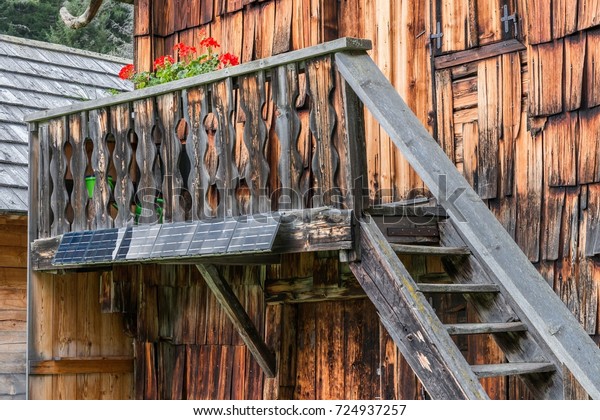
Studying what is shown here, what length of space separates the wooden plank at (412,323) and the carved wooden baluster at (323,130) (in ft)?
1.16

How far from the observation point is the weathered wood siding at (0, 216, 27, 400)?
10.0 m

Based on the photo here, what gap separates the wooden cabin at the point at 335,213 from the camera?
20.7ft

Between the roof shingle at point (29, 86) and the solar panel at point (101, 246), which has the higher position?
the roof shingle at point (29, 86)

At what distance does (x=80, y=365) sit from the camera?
9.23 m

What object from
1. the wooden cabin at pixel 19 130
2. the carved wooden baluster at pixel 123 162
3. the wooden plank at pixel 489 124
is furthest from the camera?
the wooden cabin at pixel 19 130

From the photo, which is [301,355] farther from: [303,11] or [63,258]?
[303,11]

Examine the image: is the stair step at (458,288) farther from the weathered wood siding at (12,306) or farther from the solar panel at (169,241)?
the weathered wood siding at (12,306)

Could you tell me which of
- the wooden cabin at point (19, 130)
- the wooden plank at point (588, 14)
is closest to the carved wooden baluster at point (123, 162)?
the wooden cabin at point (19, 130)

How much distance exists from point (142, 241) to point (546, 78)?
9.36 feet

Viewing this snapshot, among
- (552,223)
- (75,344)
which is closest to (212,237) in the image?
(552,223)

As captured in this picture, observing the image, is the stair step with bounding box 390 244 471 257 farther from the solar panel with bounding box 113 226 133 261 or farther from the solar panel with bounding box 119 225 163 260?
the solar panel with bounding box 113 226 133 261

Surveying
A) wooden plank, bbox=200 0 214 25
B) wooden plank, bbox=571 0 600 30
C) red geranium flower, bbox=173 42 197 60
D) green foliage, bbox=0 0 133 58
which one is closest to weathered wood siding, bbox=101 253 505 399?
red geranium flower, bbox=173 42 197 60

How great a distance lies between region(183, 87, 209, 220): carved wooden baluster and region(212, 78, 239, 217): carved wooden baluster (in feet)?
0.47
